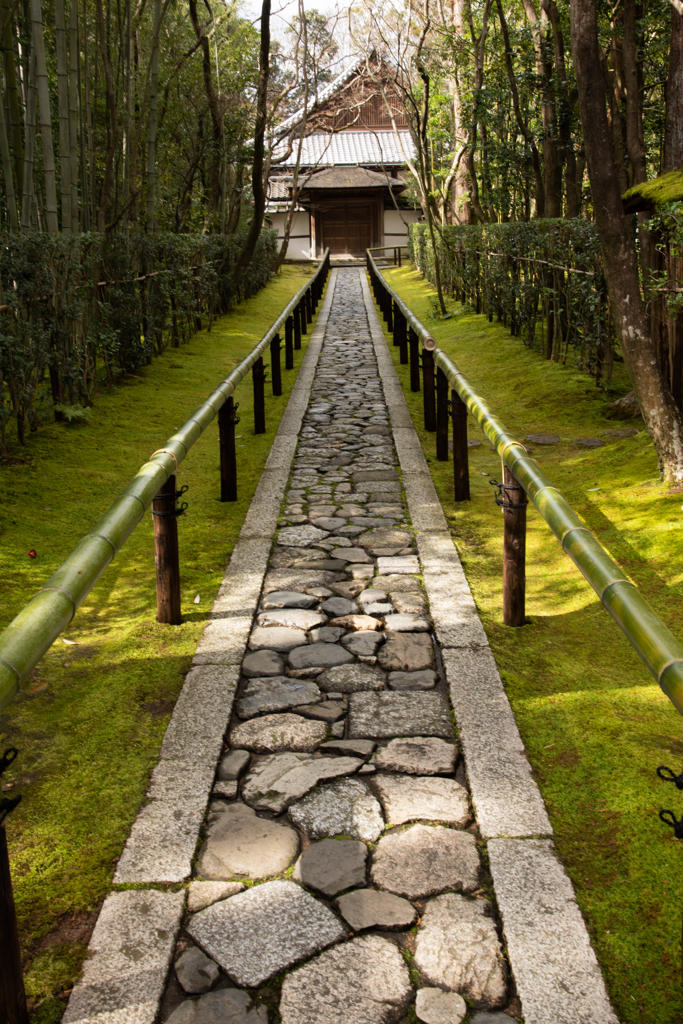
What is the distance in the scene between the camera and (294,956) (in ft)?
6.37

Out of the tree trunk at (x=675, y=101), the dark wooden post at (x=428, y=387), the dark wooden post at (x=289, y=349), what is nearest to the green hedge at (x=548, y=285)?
the tree trunk at (x=675, y=101)

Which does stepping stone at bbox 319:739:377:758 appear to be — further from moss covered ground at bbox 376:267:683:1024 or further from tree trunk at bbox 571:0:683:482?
tree trunk at bbox 571:0:683:482

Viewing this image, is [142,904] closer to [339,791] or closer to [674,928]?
[339,791]

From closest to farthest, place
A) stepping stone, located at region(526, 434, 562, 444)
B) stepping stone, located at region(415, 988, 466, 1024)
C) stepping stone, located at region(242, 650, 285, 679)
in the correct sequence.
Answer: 1. stepping stone, located at region(415, 988, 466, 1024)
2. stepping stone, located at region(242, 650, 285, 679)
3. stepping stone, located at region(526, 434, 562, 444)

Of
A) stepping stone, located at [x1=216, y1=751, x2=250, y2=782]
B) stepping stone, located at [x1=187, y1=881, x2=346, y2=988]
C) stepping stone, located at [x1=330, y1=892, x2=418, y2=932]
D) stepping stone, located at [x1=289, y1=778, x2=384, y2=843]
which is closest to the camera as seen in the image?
stepping stone, located at [x1=187, y1=881, x2=346, y2=988]

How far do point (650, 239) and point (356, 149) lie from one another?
2894 cm

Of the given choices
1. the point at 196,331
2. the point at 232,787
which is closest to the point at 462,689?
the point at 232,787

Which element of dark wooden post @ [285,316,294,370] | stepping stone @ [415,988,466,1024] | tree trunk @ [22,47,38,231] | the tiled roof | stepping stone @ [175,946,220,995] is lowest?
stepping stone @ [415,988,466,1024]

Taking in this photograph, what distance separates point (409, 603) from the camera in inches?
152

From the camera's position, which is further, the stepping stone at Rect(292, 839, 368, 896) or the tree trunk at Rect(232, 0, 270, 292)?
the tree trunk at Rect(232, 0, 270, 292)

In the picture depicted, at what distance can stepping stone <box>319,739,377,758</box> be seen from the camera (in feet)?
8.92

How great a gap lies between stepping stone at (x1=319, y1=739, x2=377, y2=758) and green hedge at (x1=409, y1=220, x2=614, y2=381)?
5.70 m

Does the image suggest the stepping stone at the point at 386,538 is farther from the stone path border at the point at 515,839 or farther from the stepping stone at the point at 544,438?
the stepping stone at the point at 544,438

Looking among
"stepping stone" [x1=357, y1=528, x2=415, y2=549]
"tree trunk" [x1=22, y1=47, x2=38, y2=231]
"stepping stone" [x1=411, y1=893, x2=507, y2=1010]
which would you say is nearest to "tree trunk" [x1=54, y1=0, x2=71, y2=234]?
"tree trunk" [x1=22, y1=47, x2=38, y2=231]
